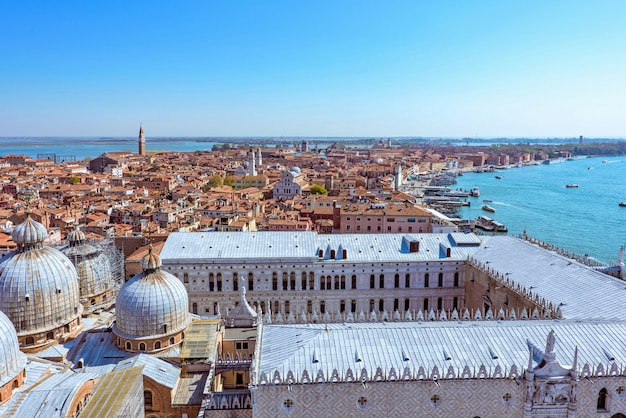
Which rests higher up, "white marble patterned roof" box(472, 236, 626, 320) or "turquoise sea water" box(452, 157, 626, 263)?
"white marble patterned roof" box(472, 236, 626, 320)

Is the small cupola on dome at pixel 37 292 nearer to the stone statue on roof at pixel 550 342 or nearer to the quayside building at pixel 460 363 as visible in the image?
the quayside building at pixel 460 363

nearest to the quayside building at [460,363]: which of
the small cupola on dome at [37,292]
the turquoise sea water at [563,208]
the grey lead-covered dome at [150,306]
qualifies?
the grey lead-covered dome at [150,306]

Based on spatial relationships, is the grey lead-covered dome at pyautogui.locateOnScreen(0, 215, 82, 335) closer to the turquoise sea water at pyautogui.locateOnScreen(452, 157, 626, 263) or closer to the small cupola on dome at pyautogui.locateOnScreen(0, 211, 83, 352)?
the small cupola on dome at pyautogui.locateOnScreen(0, 211, 83, 352)

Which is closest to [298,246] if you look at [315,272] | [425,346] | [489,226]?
[315,272]

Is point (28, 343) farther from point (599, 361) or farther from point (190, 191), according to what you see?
point (190, 191)

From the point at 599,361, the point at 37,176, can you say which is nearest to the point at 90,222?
the point at 599,361

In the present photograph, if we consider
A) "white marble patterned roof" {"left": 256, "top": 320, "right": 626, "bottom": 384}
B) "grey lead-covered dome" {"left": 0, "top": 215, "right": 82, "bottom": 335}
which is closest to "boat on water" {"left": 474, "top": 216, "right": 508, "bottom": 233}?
"white marble patterned roof" {"left": 256, "top": 320, "right": 626, "bottom": 384}

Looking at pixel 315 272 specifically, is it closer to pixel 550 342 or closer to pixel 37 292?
pixel 37 292
